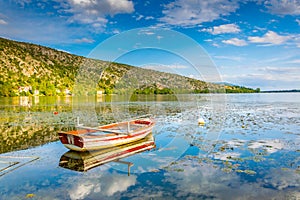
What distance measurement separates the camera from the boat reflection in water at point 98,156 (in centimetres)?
1224

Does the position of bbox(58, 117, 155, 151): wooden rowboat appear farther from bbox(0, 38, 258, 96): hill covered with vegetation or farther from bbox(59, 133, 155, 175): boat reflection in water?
bbox(0, 38, 258, 96): hill covered with vegetation

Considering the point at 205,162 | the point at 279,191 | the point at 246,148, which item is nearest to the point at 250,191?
the point at 279,191

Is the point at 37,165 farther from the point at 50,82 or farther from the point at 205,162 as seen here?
the point at 50,82

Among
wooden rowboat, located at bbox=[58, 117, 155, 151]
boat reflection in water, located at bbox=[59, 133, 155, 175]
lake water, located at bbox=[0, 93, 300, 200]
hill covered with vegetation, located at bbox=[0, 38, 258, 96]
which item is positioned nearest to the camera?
lake water, located at bbox=[0, 93, 300, 200]

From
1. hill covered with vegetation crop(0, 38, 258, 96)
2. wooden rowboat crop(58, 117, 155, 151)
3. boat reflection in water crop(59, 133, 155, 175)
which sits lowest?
boat reflection in water crop(59, 133, 155, 175)

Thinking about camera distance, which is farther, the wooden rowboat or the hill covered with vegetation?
the hill covered with vegetation

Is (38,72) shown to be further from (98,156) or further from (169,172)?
(169,172)

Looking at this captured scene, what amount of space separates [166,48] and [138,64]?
3.04 metres

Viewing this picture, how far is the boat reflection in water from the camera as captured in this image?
1224 cm

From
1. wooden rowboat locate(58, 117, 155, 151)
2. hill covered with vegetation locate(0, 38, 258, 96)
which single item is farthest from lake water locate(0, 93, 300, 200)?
hill covered with vegetation locate(0, 38, 258, 96)

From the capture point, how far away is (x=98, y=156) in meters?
13.7

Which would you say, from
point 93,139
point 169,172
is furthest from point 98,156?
point 169,172

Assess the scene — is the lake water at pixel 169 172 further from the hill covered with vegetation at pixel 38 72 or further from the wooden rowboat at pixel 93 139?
the hill covered with vegetation at pixel 38 72

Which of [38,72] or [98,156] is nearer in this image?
[98,156]
